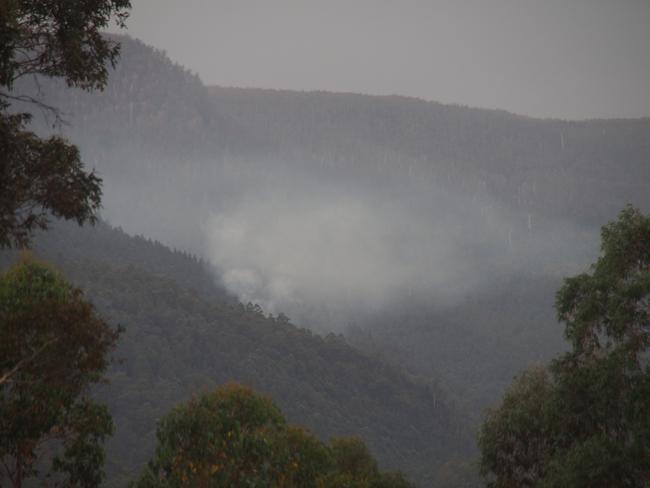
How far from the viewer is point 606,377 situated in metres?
17.6

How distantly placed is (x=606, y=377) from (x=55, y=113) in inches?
606

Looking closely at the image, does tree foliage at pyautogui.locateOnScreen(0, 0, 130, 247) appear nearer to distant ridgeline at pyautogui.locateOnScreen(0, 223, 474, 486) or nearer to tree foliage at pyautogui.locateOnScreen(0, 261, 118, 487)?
tree foliage at pyautogui.locateOnScreen(0, 261, 118, 487)

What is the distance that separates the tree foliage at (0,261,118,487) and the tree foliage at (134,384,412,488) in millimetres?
2437

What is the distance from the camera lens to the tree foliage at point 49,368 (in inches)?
494

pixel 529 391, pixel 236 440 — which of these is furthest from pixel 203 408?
pixel 529 391

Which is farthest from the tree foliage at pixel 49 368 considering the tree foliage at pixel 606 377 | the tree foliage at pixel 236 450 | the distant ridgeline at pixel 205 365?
the distant ridgeline at pixel 205 365

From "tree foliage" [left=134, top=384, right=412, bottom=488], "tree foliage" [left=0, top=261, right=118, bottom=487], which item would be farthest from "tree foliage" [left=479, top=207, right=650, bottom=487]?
"tree foliage" [left=0, top=261, right=118, bottom=487]

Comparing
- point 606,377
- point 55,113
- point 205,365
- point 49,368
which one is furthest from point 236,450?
point 205,365

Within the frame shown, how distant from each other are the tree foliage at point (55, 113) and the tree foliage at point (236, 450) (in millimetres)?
6614

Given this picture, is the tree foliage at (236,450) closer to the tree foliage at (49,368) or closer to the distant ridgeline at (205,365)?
the tree foliage at (49,368)

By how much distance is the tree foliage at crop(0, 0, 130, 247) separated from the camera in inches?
503

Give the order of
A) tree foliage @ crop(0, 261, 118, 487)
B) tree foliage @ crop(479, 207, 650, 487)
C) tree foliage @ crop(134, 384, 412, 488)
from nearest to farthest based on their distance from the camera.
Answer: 1. tree foliage @ crop(0, 261, 118, 487)
2. tree foliage @ crop(134, 384, 412, 488)
3. tree foliage @ crop(479, 207, 650, 487)

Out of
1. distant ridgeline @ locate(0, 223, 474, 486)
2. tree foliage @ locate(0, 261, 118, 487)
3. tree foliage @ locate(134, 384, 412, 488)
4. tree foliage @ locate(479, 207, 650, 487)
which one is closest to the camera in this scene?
tree foliage @ locate(0, 261, 118, 487)

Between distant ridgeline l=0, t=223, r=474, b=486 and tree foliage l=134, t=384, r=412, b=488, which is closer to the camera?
tree foliage l=134, t=384, r=412, b=488
